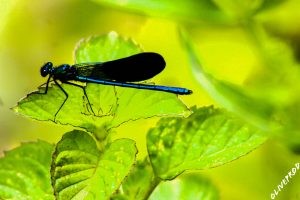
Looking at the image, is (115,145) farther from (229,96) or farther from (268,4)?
(268,4)

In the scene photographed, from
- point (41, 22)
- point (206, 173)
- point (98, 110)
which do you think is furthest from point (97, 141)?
point (41, 22)

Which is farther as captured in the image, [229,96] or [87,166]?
[229,96]

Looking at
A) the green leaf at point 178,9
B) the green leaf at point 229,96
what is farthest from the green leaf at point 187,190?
the green leaf at point 178,9

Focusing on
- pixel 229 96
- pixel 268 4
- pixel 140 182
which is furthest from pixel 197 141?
pixel 268 4

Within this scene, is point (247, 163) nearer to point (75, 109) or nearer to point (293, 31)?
point (293, 31)

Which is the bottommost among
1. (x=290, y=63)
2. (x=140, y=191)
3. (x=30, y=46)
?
(x=140, y=191)

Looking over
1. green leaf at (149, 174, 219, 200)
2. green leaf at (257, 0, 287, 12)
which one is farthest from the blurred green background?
green leaf at (149, 174, 219, 200)

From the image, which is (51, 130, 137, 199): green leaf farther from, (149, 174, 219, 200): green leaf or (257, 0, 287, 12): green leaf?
(257, 0, 287, 12): green leaf
